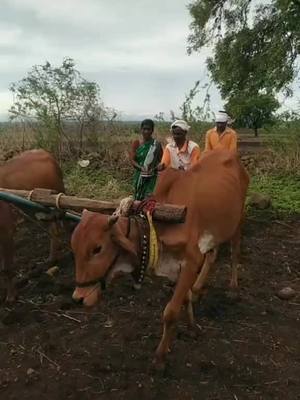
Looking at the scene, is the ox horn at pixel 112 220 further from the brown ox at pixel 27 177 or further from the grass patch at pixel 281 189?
the grass patch at pixel 281 189

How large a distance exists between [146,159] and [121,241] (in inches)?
117

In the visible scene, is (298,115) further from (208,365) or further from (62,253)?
(208,365)

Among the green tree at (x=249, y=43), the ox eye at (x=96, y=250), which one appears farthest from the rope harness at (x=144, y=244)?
the green tree at (x=249, y=43)

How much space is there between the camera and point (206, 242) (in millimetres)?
4320

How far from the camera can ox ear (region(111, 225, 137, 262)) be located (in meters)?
3.37

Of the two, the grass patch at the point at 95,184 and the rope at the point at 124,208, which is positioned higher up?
the rope at the point at 124,208

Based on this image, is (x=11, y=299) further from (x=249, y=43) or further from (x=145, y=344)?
(x=249, y=43)

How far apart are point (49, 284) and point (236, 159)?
2.27m

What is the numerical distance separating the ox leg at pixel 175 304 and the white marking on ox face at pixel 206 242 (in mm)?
283

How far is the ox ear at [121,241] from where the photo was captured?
3371 millimetres

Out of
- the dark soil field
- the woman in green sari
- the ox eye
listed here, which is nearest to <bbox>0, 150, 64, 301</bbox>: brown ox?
the dark soil field

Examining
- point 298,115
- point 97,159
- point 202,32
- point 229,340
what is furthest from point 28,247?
point 202,32

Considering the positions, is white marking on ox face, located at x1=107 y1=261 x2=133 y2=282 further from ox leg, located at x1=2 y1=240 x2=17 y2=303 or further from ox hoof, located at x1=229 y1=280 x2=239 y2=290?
ox hoof, located at x1=229 y1=280 x2=239 y2=290

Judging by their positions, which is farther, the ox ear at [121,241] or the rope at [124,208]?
the rope at [124,208]
